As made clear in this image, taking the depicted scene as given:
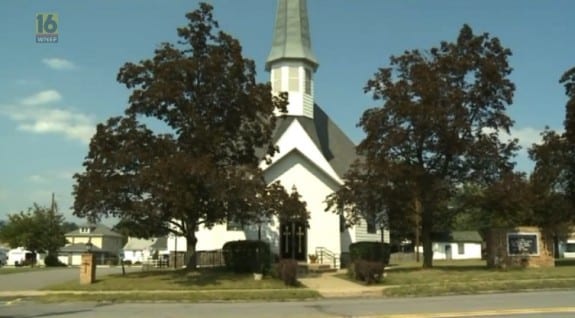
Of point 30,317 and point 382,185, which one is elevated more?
point 382,185

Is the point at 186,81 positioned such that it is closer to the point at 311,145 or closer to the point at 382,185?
the point at 382,185

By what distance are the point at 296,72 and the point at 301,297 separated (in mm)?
24090

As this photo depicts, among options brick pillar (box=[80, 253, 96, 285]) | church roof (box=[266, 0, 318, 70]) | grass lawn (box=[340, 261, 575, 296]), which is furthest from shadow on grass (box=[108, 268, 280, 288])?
church roof (box=[266, 0, 318, 70])

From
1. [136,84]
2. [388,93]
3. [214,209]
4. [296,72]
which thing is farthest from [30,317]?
[296,72]

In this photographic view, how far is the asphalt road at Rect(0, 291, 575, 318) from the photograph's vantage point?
616 inches

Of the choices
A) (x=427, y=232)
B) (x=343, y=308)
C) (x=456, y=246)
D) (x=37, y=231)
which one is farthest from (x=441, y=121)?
(x=456, y=246)

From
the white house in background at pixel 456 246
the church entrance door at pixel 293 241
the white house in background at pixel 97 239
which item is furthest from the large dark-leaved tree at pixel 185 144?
the white house in background at pixel 97 239

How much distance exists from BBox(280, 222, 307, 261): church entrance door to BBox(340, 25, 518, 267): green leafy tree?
7.87 meters

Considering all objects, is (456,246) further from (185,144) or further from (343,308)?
(343,308)

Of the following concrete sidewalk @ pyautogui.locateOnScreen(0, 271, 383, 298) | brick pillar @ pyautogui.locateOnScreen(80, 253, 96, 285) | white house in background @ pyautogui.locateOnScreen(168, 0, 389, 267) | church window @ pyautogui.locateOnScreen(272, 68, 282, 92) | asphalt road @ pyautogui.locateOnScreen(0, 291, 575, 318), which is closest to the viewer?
asphalt road @ pyautogui.locateOnScreen(0, 291, 575, 318)

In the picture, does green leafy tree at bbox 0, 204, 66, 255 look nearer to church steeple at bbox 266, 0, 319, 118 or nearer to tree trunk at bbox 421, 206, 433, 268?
church steeple at bbox 266, 0, 319, 118

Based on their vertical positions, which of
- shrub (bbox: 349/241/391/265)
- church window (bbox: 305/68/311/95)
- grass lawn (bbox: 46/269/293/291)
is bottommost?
grass lawn (bbox: 46/269/293/291)

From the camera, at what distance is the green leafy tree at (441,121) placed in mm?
29609

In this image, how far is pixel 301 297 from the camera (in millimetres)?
21094
